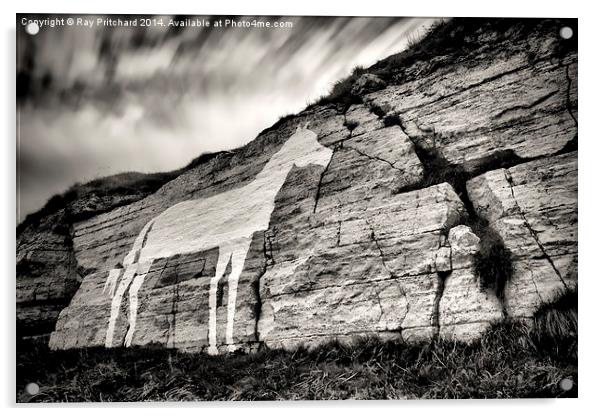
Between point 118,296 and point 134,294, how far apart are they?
0.93 feet

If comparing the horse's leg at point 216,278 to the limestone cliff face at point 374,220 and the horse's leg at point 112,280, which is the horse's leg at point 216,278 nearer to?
the limestone cliff face at point 374,220

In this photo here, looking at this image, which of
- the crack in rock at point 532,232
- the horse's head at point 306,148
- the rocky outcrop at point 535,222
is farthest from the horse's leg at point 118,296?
the crack in rock at point 532,232

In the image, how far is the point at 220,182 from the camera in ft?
30.7

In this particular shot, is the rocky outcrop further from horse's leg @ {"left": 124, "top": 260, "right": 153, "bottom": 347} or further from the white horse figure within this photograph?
horse's leg @ {"left": 124, "top": 260, "right": 153, "bottom": 347}

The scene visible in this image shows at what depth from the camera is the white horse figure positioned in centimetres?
882

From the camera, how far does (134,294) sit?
908cm

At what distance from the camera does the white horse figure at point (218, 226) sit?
882 centimetres

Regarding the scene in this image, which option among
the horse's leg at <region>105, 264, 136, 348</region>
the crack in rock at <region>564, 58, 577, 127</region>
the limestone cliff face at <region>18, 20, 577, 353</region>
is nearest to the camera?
the limestone cliff face at <region>18, 20, 577, 353</region>

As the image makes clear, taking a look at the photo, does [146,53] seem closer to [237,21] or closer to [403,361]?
[237,21]

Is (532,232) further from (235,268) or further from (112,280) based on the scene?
(112,280)

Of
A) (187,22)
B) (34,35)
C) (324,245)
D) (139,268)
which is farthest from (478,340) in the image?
(34,35)

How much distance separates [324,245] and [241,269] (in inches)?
53.4

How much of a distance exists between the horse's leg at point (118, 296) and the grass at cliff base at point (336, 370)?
38 cm

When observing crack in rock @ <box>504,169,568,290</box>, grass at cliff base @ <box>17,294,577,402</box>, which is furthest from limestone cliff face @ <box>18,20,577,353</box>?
grass at cliff base @ <box>17,294,577,402</box>
